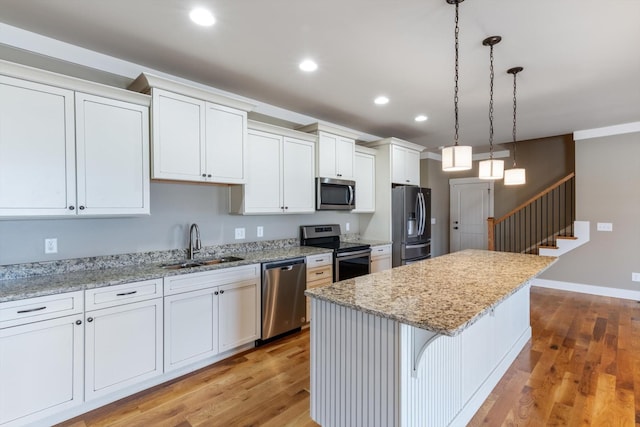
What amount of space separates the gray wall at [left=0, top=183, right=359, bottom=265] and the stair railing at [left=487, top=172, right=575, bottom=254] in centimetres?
433

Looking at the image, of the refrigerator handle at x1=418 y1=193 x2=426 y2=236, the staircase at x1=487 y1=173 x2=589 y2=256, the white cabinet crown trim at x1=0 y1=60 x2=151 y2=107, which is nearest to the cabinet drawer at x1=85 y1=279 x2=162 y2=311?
the white cabinet crown trim at x1=0 y1=60 x2=151 y2=107

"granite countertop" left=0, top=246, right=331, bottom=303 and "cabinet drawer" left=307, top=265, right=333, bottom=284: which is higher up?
"granite countertop" left=0, top=246, right=331, bottom=303

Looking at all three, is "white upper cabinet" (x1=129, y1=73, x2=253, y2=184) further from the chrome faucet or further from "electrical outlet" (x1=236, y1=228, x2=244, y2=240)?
"electrical outlet" (x1=236, y1=228, x2=244, y2=240)

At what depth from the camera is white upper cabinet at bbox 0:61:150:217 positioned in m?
1.97

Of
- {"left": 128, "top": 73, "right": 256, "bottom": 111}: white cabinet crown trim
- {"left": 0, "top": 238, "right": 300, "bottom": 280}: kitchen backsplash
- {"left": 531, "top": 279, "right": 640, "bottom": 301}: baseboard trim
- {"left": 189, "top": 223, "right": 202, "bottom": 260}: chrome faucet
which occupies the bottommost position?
{"left": 531, "top": 279, "right": 640, "bottom": 301}: baseboard trim

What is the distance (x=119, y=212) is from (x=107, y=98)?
83 cm

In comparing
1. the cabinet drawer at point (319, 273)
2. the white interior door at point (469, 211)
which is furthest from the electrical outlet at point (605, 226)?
the cabinet drawer at point (319, 273)

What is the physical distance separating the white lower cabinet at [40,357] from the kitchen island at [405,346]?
59.5 inches

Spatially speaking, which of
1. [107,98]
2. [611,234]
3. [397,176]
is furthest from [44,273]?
[611,234]

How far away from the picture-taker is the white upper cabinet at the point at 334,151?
389 centimetres

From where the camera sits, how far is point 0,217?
1.97 meters

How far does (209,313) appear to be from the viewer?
2676mm

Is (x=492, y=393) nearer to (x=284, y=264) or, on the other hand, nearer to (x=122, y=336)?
(x=284, y=264)

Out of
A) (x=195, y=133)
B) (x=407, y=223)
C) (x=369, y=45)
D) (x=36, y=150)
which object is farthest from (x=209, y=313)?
(x=407, y=223)
